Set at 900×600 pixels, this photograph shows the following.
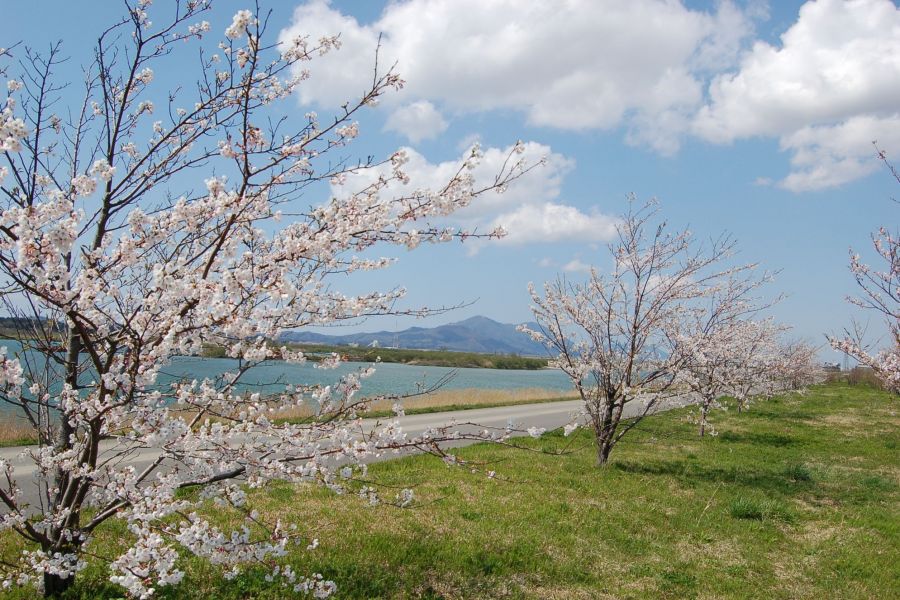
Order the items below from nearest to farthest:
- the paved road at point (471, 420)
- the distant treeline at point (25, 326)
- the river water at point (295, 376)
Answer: the distant treeline at point (25, 326) → the river water at point (295, 376) → the paved road at point (471, 420)

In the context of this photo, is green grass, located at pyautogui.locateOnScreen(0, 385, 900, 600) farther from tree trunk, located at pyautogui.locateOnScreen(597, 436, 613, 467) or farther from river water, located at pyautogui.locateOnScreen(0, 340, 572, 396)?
river water, located at pyautogui.locateOnScreen(0, 340, 572, 396)

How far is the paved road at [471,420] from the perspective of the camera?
931cm

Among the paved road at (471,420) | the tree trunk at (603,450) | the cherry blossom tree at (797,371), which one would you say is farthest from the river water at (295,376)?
the cherry blossom tree at (797,371)

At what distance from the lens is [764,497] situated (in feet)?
33.1

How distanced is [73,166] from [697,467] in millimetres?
12695

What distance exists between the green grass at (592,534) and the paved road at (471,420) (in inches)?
67.6

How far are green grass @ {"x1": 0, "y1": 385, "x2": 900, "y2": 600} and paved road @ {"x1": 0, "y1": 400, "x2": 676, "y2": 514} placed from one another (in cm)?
172

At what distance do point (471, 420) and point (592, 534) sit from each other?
1186 centimetres

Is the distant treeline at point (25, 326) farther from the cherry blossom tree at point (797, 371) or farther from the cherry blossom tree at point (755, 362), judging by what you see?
the cherry blossom tree at point (797, 371)

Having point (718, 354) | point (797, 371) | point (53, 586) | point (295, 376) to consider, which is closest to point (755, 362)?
point (718, 354)

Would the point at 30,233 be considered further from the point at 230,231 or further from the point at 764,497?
the point at 764,497

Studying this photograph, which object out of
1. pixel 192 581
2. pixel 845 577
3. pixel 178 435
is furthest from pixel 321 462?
pixel 845 577

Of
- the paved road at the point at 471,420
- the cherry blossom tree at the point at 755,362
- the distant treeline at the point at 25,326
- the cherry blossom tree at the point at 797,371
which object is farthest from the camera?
the cherry blossom tree at the point at 797,371

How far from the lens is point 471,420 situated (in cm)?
1917
